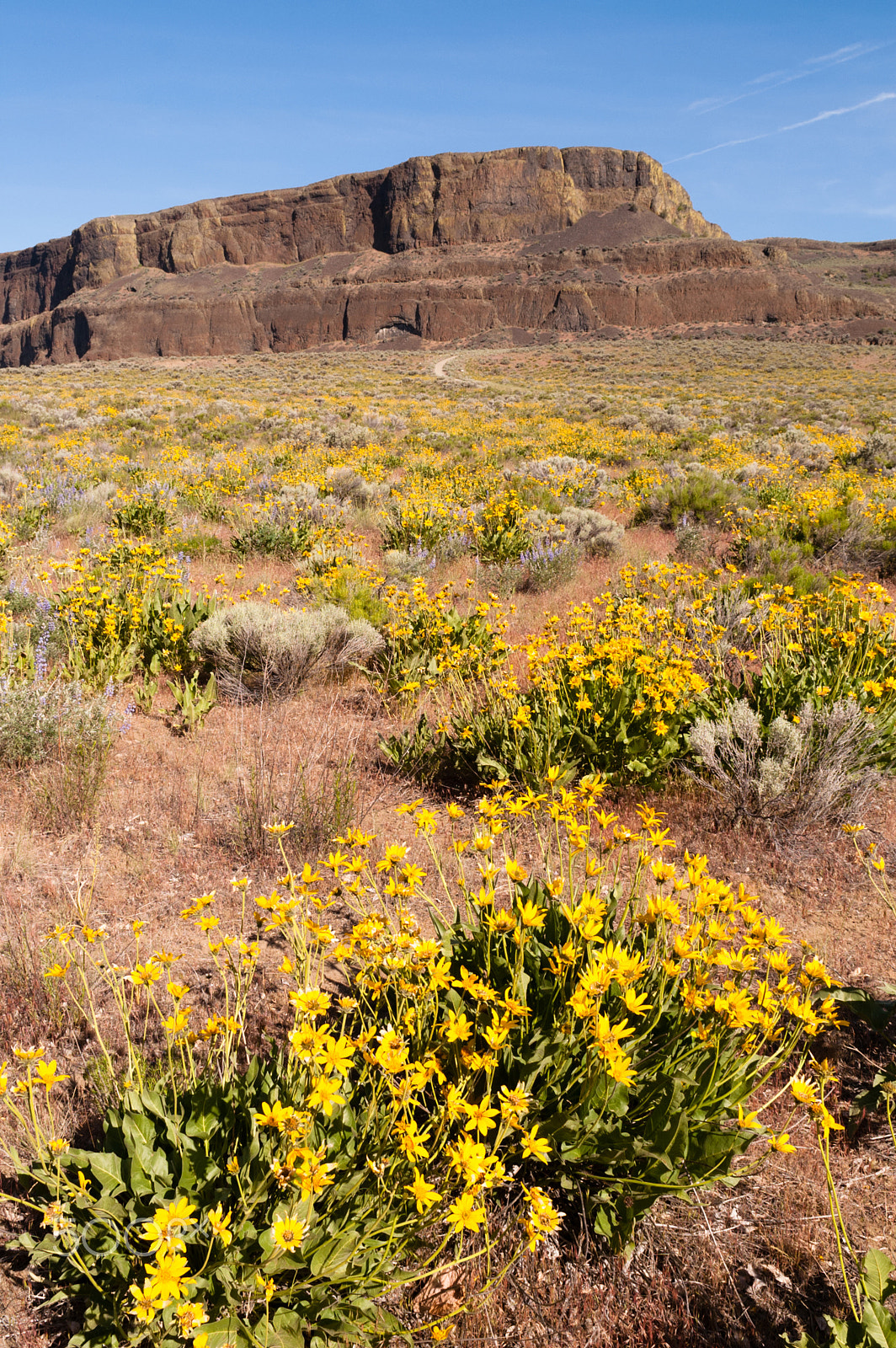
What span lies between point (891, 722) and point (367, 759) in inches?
121

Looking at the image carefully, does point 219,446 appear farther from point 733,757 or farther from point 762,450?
point 733,757

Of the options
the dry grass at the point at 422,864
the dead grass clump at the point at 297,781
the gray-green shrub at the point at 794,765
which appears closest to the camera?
the dry grass at the point at 422,864

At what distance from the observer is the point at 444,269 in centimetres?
8625

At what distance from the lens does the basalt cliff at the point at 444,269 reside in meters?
75.4

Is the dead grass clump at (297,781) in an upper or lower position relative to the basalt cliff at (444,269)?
lower

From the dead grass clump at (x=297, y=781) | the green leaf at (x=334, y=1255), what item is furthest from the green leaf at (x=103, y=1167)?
the dead grass clump at (x=297, y=781)

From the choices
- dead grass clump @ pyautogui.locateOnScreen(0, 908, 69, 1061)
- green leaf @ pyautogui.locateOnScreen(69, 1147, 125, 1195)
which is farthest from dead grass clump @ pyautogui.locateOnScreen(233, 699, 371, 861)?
green leaf @ pyautogui.locateOnScreen(69, 1147, 125, 1195)

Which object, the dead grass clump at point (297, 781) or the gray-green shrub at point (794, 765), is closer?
the dead grass clump at point (297, 781)

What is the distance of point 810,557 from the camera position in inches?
323

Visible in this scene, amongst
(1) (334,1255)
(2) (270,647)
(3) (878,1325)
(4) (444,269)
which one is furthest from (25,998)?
(4) (444,269)

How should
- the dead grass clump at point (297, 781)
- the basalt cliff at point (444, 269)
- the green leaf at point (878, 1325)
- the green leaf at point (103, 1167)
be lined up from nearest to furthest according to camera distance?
the green leaf at point (878, 1325) < the green leaf at point (103, 1167) < the dead grass clump at point (297, 781) < the basalt cliff at point (444, 269)

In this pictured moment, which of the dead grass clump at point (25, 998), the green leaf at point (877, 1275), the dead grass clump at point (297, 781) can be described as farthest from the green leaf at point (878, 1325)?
the dead grass clump at point (25, 998)

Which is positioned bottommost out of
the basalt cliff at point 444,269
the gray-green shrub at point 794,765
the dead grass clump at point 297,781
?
the dead grass clump at point 297,781

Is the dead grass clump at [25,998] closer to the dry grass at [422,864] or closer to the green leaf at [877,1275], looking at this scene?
the dry grass at [422,864]
